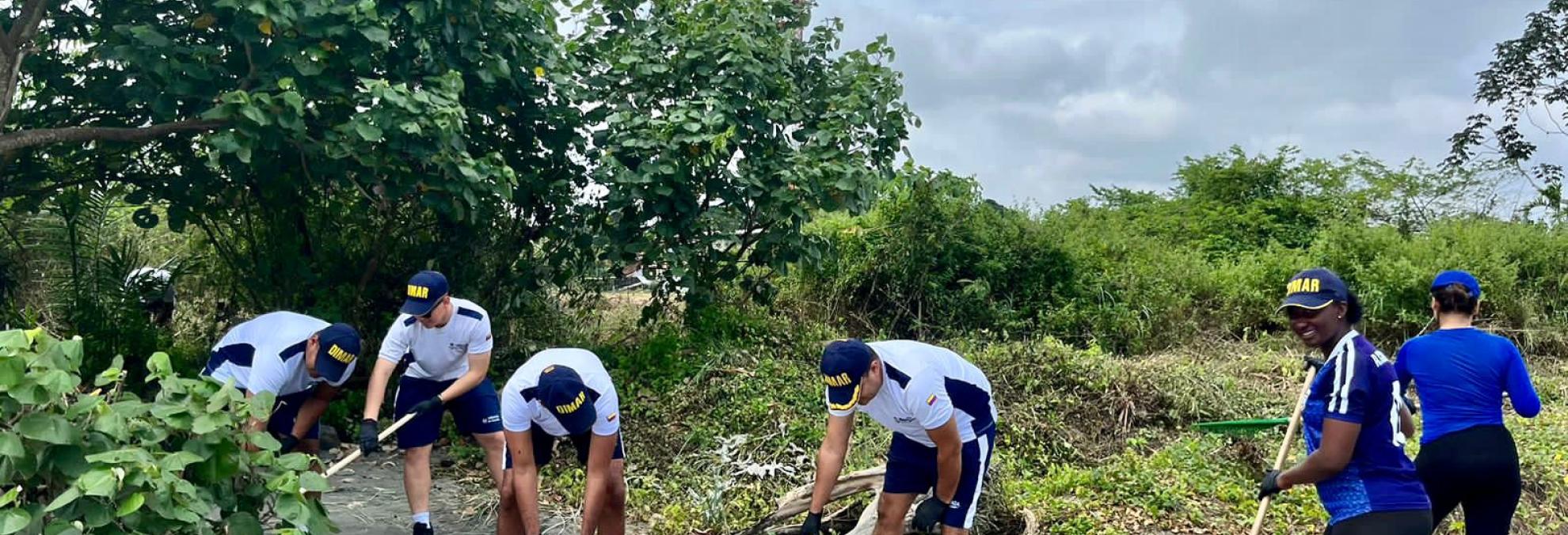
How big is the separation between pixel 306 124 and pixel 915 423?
13.7 ft

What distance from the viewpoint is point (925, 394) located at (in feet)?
13.2

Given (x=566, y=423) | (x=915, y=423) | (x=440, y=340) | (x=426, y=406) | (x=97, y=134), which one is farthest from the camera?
(x=97, y=134)

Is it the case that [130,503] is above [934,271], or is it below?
below

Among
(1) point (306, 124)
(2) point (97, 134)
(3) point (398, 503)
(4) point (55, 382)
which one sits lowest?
(3) point (398, 503)

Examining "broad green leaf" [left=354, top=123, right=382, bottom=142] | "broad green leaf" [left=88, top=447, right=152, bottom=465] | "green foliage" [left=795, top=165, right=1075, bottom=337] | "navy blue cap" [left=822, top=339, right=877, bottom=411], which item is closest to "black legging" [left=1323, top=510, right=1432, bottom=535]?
"navy blue cap" [left=822, top=339, right=877, bottom=411]

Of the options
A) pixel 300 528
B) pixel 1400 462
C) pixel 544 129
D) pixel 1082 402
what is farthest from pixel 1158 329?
pixel 300 528

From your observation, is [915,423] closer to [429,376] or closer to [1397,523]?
[1397,523]

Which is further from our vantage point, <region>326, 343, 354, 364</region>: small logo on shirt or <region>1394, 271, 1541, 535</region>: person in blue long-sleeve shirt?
<region>326, 343, 354, 364</region>: small logo on shirt

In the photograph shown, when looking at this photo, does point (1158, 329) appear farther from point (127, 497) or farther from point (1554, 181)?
point (127, 497)

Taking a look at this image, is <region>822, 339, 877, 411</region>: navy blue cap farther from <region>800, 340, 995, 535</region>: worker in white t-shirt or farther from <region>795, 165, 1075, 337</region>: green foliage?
<region>795, 165, 1075, 337</region>: green foliage

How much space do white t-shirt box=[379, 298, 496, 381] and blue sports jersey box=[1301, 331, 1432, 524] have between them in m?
3.86

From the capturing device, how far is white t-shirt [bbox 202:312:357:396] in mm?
5031

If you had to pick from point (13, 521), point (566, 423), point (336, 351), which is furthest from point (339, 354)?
point (13, 521)

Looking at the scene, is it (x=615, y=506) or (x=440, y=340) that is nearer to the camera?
(x=615, y=506)
